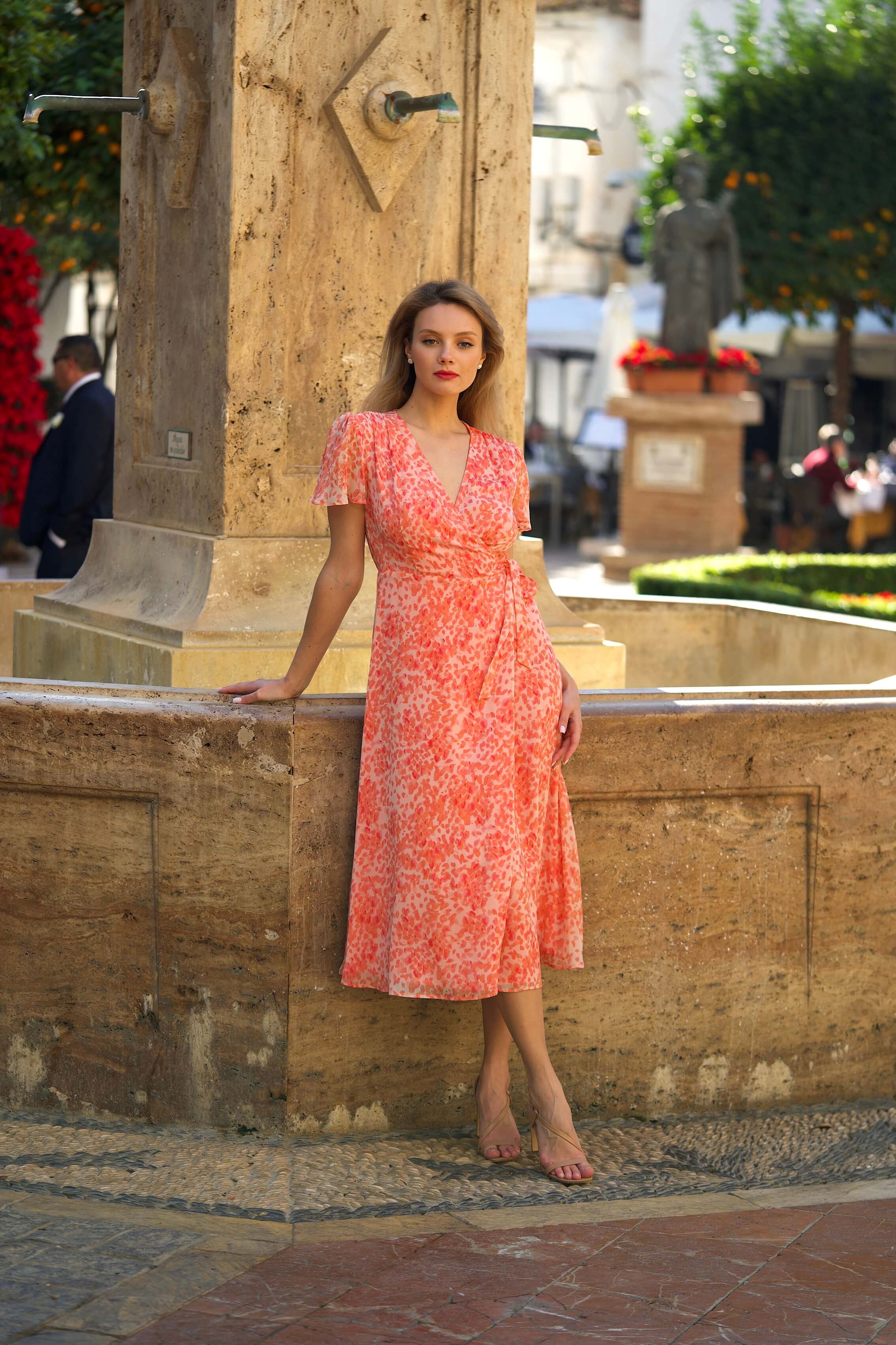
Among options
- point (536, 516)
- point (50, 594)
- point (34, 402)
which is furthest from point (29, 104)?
point (536, 516)

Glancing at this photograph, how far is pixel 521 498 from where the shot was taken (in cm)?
399

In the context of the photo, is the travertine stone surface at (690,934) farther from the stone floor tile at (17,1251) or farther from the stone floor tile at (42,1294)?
the stone floor tile at (42,1294)

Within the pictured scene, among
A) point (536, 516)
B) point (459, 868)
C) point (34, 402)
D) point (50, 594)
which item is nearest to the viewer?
point (459, 868)

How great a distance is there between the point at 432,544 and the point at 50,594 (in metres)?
2.28

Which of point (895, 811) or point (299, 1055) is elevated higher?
point (895, 811)

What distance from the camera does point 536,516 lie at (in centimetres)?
2331

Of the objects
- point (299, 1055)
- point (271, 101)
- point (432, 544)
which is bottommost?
point (299, 1055)

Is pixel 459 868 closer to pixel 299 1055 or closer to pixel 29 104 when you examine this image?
pixel 299 1055

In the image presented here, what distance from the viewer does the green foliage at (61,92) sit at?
8.50m

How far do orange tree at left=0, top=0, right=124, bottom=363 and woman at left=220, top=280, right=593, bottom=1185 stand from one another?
17.4ft

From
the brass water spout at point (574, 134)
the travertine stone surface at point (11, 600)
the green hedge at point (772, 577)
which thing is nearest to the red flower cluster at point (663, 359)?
the green hedge at point (772, 577)

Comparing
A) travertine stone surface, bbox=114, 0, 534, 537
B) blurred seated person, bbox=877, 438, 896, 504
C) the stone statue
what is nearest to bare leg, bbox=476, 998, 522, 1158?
travertine stone surface, bbox=114, 0, 534, 537

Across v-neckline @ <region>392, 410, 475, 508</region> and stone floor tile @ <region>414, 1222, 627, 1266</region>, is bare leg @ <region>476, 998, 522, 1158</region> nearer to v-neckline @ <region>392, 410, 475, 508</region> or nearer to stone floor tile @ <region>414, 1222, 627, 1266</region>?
stone floor tile @ <region>414, 1222, 627, 1266</region>

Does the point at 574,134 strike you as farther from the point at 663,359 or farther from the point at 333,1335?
the point at 663,359
